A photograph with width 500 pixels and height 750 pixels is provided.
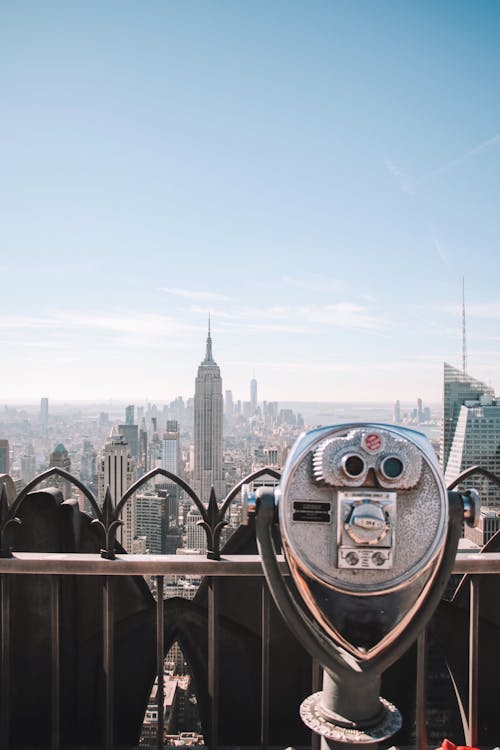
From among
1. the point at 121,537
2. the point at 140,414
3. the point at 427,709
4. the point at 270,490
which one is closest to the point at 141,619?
the point at 121,537

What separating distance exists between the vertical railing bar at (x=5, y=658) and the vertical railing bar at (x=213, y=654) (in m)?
0.81

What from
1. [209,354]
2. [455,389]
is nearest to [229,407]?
[209,354]

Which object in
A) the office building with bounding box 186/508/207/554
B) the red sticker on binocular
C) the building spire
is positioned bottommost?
the office building with bounding box 186/508/207/554

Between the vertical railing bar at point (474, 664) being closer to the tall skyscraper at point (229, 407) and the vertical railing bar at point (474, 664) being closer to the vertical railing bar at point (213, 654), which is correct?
the vertical railing bar at point (213, 654)

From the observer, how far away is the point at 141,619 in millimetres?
2756

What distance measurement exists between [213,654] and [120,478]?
3.66 ft

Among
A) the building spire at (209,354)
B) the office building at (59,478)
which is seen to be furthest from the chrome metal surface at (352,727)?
the building spire at (209,354)

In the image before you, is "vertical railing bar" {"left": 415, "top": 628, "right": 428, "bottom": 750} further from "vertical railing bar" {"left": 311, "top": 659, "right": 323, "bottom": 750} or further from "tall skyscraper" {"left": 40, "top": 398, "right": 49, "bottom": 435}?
"tall skyscraper" {"left": 40, "top": 398, "right": 49, "bottom": 435}

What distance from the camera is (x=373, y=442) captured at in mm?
1529

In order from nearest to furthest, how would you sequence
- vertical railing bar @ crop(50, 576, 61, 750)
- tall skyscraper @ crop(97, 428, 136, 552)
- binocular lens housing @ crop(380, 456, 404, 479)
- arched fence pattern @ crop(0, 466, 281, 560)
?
binocular lens housing @ crop(380, 456, 404, 479), arched fence pattern @ crop(0, 466, 281, 560), vertical railing bar @ crop(50, 576, 61, 750), tall skyscraper @ crop(97, 428, 136, 552)

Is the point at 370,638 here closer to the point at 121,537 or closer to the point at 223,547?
the point at 223,547

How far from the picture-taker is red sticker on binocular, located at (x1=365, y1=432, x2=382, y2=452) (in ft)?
5.01

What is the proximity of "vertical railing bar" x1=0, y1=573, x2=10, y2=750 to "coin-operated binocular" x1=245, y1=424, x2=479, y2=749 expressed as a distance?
1435 mm

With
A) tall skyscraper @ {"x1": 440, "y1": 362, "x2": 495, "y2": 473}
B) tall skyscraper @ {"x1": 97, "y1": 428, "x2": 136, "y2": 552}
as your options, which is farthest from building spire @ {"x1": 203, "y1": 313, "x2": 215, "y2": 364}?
tall skyscraper @ {"x1": 97, "y1": 428, "x2": 136, "y2": 552}
